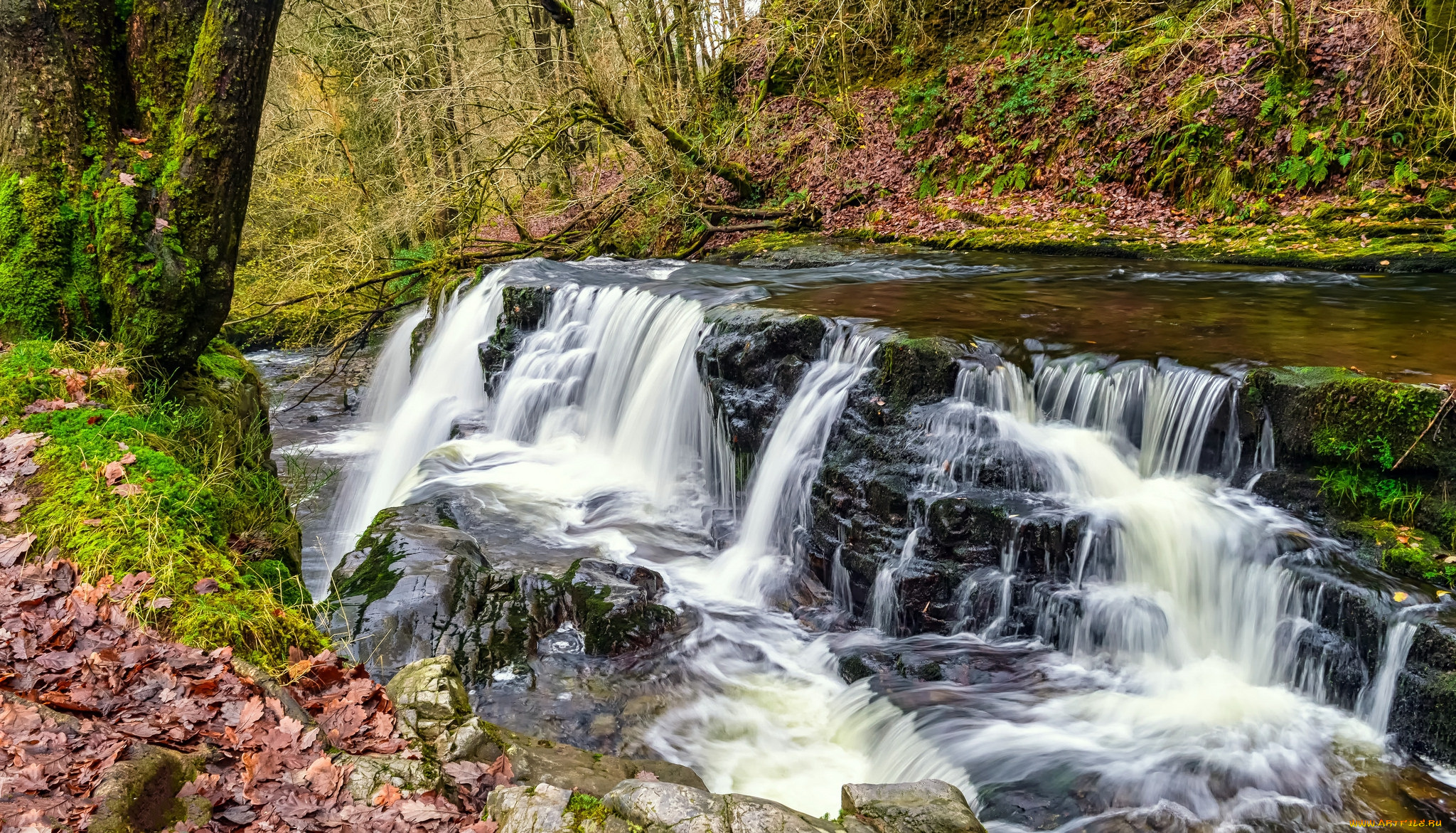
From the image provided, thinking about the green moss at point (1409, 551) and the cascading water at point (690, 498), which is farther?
the cascading water at point (690, 498)

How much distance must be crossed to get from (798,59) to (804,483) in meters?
11.0

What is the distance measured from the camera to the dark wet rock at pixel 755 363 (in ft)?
22.0

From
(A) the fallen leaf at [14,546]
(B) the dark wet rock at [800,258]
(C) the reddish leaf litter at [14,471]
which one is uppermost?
(B) the dark wet rock at [800,258]

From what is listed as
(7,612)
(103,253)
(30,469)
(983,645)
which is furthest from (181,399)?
(983,645)

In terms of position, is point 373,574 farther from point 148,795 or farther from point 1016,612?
point 1016,612

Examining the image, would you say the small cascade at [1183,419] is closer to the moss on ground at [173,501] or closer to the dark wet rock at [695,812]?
the dark wet rock at [695,812]

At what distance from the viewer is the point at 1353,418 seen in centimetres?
452

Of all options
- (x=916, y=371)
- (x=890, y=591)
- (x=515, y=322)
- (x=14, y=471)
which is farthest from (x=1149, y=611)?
(x=515, y=322)

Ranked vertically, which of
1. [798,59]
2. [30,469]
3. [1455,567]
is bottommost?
[1455,567]

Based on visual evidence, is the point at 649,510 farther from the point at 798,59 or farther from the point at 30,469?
the point at 798,59

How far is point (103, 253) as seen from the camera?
4531 millimetres

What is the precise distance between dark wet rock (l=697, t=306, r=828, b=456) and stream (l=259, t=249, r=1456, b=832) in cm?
12

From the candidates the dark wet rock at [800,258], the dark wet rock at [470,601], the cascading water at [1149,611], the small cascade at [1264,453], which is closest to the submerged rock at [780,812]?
the cascading water at [1149,611]

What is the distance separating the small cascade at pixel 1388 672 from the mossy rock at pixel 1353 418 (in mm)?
951
